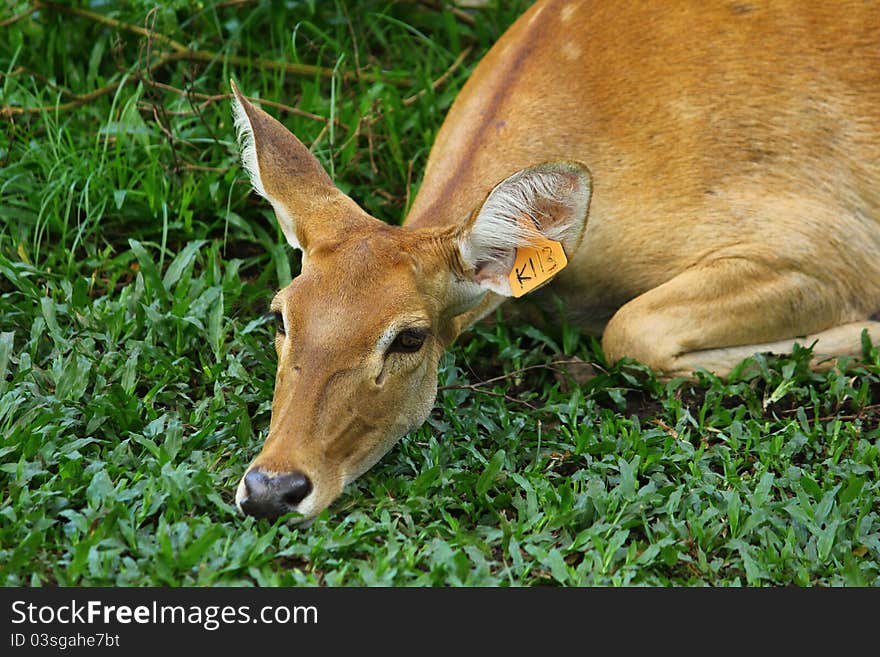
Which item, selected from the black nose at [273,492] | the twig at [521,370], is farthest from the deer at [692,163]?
the black nose at [273,492]

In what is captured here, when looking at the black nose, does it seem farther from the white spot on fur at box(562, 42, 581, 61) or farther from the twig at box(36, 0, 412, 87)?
the twig at box(36, 0, 412, 87)

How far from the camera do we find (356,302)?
466 cm

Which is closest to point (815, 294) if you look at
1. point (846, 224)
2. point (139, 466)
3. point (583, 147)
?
point (846, 224)

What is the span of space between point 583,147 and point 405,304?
4.78 ft

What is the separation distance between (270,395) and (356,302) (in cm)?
79

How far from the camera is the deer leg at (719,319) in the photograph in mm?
5648

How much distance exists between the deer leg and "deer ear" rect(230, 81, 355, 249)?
1.33 m

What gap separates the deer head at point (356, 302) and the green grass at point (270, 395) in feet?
0.58

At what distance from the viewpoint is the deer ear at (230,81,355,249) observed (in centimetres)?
515

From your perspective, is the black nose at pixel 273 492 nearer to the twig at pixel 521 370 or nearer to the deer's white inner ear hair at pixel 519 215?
the deer's white inner ear hair at pixel 519 215

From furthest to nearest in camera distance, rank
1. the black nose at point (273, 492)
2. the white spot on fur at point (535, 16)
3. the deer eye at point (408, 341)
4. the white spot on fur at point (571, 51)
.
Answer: the white spot on fur at point (535, 16) < the white spot on fur at point (571, 51) < the deer eye at point (408, 341) < the black nose at point (273, 492)

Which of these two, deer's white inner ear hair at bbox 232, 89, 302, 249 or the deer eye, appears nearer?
the deer eye

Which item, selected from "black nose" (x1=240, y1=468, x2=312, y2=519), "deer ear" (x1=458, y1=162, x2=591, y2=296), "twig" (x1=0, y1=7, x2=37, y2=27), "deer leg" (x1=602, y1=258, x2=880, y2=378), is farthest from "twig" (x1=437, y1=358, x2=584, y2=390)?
"twig" (x1=0, y1=7, x2=37, y2=27)

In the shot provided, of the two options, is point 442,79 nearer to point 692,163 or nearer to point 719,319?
point 692,163
